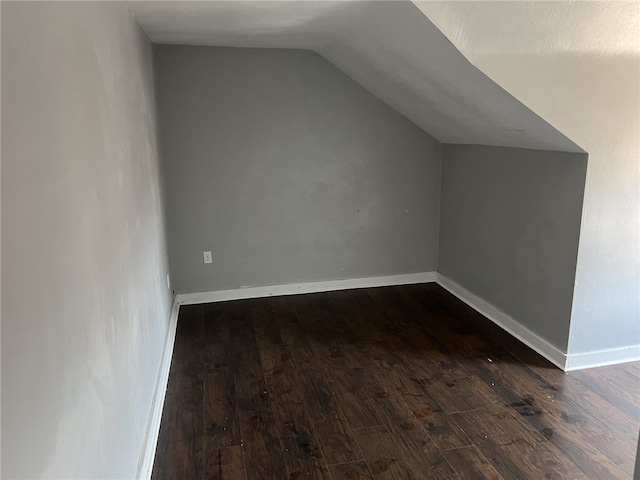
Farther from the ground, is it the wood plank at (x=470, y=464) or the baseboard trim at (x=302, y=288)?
the baseboard trim at (x=302, y=288)

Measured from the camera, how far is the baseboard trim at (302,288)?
369cm

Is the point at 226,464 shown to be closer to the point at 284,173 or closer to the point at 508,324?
the point at 508,324

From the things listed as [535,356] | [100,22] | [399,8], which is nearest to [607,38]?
[399,8]

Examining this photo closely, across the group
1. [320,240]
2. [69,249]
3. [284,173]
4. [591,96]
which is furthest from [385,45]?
[69,249]

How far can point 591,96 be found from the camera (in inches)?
90.1

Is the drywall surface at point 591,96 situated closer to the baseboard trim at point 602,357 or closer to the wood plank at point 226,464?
the baseboard trim at point 602,357

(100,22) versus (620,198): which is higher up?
(100,22)

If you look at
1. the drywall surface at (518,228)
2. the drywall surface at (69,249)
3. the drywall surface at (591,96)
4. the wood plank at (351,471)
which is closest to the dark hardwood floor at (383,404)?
the wood plank at (351,471)

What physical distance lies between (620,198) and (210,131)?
8.52 feet

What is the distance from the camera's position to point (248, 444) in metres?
2.10

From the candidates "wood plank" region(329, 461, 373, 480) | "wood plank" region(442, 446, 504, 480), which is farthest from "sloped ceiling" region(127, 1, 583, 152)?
"wood plank" region(329, 461, 373, 480)

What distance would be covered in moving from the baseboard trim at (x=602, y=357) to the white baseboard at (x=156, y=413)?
2.16 meters

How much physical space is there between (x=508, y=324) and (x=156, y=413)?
220 centimetres

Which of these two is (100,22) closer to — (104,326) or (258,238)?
(104,326)
